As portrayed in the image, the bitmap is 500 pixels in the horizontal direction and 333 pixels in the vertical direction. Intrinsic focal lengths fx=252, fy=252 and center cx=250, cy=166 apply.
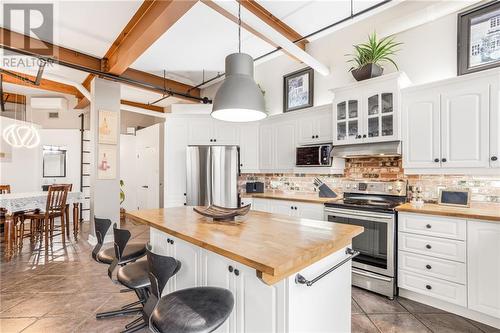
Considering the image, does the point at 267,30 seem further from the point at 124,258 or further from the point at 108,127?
the point at 108,127

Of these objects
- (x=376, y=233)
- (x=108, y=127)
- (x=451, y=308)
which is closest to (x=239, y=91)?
(x=376, y=233)

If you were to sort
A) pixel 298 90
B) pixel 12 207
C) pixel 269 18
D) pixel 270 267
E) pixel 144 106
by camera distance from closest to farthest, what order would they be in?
1. pixel 270 267
2. pixel 269 18
3. pixel 12 207
4. pixel 298 90
5. pixel 144 106

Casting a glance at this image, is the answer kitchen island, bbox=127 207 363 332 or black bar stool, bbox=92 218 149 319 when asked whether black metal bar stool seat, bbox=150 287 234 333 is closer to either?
kitchen island, bbox=127 207 363 332

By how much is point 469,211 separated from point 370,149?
111 cm

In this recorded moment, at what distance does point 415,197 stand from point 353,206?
0.82 meters

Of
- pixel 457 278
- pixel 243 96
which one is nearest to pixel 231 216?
pixel 243 96

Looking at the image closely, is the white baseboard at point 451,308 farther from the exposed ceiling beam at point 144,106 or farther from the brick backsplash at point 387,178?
the exposed ceiling beam at point 144,106

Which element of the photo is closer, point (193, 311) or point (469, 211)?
point (193, 311)

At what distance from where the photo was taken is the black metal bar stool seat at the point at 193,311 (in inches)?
46.6

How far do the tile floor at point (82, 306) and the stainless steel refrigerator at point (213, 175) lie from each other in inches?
73.3

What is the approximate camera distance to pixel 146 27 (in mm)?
3047

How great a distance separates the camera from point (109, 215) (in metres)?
4.55

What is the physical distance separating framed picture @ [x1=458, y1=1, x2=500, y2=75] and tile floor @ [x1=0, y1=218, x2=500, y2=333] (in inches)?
99.0

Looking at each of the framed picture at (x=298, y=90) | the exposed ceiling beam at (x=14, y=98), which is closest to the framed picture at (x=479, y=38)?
the framed picture at (x=298, y=90)
